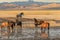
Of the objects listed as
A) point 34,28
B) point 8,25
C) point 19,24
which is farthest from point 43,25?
point 8,25

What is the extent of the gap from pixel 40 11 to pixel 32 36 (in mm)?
720

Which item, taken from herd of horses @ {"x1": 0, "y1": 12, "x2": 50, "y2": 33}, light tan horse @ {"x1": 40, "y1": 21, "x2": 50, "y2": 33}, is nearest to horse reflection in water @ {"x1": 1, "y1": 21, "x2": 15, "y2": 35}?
herd of horses @ {"x1": 0, "y1": 12, "x2": 50, "y2": 33}

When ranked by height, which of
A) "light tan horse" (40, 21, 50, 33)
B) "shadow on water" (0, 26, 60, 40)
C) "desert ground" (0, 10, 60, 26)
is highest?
"desert ground" (0, 10, 60, 26)

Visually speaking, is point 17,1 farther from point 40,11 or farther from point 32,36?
point 32,36

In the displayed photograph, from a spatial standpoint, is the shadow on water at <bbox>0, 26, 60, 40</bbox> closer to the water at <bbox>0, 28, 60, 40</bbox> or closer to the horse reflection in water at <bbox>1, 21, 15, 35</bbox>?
the water at <bbox>0, 28, 60, 40</bbox>

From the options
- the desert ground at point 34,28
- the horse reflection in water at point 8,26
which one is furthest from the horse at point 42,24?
the horse reflection in water at point 8,26

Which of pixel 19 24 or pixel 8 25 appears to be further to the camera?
pixel 19 24

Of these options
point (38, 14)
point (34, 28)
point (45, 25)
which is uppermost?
point (38, 14)

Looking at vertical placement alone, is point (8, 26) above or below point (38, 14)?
below

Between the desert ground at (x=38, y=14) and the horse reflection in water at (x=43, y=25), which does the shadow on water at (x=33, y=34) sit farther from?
the desert ground at (x=38, y=14)

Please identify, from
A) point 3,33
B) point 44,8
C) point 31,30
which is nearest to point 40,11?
point 44,8

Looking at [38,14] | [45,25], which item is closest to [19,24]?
[38,14]

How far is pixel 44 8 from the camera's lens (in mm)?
5695

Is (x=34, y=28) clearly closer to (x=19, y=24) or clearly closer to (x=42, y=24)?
(x=42, y=24)
